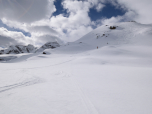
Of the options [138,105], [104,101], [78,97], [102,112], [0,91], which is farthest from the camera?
[0,91]

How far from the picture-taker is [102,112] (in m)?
2.23

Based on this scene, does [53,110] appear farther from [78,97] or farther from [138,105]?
[138,105]

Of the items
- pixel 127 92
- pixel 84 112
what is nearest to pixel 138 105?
pixel 127 92

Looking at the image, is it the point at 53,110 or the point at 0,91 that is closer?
the point at 53,110

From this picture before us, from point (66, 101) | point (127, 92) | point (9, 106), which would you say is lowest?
point (127, 92)

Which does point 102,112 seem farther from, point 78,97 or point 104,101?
point 78,97

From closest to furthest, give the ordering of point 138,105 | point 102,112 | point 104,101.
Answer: point 102,112 → point 138,105 → point 104,101

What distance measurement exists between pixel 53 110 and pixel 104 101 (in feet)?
6.13

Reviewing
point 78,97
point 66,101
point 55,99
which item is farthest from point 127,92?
point 55,99

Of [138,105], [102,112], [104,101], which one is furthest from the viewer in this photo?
[104,101]

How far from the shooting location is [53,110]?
2.27 m

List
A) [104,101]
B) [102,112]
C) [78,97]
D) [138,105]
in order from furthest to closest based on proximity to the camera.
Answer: [78,97]
[104,101]
[138,105]
[102,112]

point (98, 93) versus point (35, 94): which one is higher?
point (35, 94)

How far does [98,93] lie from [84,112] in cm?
123
